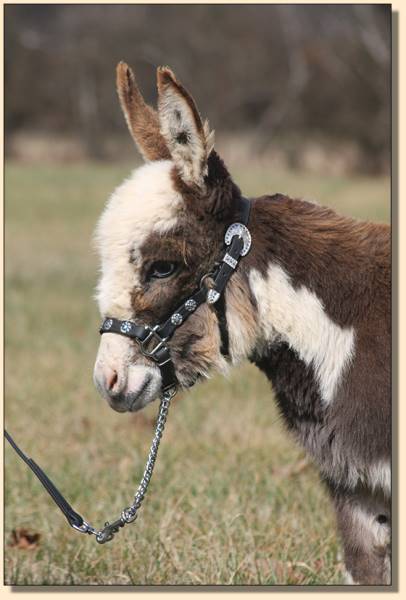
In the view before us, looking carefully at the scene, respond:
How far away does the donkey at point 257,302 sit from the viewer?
2.74 m

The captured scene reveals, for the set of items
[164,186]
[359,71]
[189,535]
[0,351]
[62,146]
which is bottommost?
[189,535]

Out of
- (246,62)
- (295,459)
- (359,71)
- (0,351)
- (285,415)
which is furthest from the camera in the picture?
(359,71)

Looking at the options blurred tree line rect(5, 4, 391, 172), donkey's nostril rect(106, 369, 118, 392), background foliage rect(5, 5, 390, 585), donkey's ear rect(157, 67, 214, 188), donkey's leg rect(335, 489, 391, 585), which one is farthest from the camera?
blurred tree line rect(5, 4, 391, 172)

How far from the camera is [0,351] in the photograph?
4344mm

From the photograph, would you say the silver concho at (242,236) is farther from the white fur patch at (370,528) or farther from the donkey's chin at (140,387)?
the white fur patch at (370,528)

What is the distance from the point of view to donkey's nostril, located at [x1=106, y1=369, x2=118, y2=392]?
270 centimetres

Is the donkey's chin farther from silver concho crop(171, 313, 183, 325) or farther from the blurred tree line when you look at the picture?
the blurred tree line

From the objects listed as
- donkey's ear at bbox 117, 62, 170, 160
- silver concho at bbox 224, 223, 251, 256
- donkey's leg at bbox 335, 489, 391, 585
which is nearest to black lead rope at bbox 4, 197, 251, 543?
silver concho at bbox 224, 223, 251, 256

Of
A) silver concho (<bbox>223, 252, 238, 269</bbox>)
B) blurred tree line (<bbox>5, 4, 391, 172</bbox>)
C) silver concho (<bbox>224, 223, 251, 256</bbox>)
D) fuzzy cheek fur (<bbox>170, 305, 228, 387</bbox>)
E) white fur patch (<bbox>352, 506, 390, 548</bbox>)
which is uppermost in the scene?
blurred tree line (<bbox>5, 4, 391, 172</bbox>)

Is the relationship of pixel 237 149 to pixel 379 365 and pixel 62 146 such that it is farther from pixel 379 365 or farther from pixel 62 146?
pixel 379 365

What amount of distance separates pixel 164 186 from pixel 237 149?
13687 mm


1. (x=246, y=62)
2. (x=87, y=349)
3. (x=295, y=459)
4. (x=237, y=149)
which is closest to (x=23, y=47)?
(x=246, y=62)

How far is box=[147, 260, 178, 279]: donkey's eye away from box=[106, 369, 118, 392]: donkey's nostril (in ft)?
1.07

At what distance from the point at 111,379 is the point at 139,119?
944 millimetres
